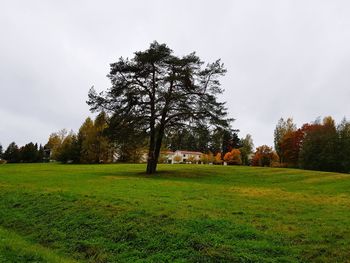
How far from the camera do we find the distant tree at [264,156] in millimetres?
95312

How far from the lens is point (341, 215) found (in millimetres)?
14555

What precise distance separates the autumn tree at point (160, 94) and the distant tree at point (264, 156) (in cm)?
5967

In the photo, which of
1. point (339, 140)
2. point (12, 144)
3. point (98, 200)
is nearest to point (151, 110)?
point (98, 200)

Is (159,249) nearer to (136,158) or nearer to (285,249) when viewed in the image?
(285,249)

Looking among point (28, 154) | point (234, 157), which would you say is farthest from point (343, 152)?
point (28, 154)

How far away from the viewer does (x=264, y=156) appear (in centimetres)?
9594

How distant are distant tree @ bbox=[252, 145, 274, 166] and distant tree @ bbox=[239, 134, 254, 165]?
8.82 metres

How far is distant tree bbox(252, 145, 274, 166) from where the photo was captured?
9531cm

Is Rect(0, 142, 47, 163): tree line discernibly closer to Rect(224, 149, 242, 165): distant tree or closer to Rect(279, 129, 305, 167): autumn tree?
Rect(224, 149, 242, 165): distant tree

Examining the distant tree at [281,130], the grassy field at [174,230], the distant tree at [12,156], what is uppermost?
the distant tree at [281,130]

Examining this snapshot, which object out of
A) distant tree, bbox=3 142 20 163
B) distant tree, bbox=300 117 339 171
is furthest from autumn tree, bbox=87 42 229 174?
distant tree, bbox=3 142 20 163

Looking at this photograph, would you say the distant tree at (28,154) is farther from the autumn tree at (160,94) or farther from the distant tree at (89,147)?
the autumn tree at (160,94)

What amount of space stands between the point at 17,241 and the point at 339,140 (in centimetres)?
6469

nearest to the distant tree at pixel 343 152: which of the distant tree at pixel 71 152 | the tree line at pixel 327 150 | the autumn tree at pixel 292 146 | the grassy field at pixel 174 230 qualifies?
the tree line at pixel 327 150
